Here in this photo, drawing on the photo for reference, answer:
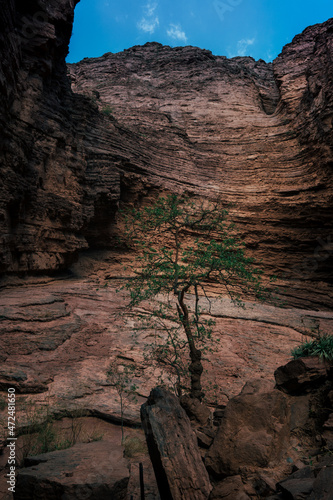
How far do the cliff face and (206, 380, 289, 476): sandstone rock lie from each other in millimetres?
10660

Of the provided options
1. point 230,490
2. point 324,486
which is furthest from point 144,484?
point 324,486

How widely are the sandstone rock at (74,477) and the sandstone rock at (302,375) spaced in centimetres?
368

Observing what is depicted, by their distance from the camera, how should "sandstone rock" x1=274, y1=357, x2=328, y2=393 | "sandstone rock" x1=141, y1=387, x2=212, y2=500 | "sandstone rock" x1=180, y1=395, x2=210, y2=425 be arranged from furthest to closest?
"sandstone rock" x1=180, y1=395, x2=210, y2=425, "sandstone rock" x1=274, y1=357, x2=328, y2=393, "sandstone rock" x1=141, y1=387, x2=212, y2=500

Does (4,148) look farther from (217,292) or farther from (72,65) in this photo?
(72,65)

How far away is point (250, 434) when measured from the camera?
4.59 metres

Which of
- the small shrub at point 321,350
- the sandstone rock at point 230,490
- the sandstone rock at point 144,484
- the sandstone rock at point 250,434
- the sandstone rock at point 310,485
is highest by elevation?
the small shrub at point 321,350

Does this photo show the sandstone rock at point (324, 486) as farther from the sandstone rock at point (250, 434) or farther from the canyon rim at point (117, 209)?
the sandstone rock at point (250, 434)

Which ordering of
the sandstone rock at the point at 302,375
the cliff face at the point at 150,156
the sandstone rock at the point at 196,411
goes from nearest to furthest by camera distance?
the sandstone rock at the point at 302,375 < the sandstone rock at the point at 196,411 < the cliff face at the point at 150,156

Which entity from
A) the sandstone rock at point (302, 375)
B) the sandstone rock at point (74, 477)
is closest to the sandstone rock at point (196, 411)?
the sandstone rock at point (302, 375)

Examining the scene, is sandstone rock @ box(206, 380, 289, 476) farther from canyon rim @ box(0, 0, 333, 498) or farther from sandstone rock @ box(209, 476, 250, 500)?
sandstone rock @ box(209, 476, 250, 500)

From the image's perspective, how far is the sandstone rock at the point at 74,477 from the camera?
10.4 ft

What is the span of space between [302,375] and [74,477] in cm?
450

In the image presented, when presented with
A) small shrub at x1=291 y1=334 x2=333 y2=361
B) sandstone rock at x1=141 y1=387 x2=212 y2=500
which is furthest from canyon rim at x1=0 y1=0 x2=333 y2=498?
small shrub at x1=291 y1=334 x2=333 y2=361

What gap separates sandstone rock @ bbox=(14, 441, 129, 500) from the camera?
3.17 metres
